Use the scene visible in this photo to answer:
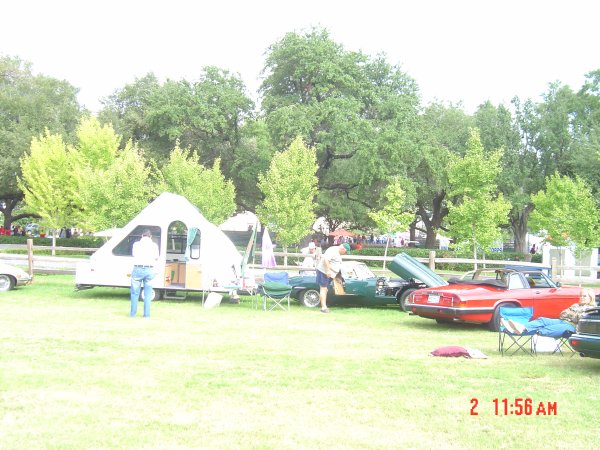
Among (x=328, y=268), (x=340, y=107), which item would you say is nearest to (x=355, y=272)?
(x=328, y=268)

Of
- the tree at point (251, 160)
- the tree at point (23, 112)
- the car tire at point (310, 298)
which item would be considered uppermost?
the tree at point (23, 112)

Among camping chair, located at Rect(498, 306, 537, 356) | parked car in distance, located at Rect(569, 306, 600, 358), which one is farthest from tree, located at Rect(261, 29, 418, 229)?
parked car in distance, located at Rect(569, 306, 600, 358)

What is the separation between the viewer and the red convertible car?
12.4 metres

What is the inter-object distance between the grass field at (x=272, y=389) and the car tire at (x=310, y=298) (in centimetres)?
439

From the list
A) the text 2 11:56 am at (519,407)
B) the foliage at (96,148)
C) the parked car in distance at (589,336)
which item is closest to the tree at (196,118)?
the foliage at (96,148)

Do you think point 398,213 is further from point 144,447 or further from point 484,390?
point 144,447

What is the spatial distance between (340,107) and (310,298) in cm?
2287

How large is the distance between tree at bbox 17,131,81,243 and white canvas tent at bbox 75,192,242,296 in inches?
860

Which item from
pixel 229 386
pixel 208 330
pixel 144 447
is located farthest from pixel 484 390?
pixel 208 330

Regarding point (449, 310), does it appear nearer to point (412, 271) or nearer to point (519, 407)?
point (412, 271)

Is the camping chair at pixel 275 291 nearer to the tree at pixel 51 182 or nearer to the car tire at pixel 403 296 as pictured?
the car tire at pixel 403 296

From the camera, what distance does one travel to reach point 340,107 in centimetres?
3784

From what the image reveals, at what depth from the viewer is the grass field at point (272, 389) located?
556cm

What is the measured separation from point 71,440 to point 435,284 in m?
10.6
